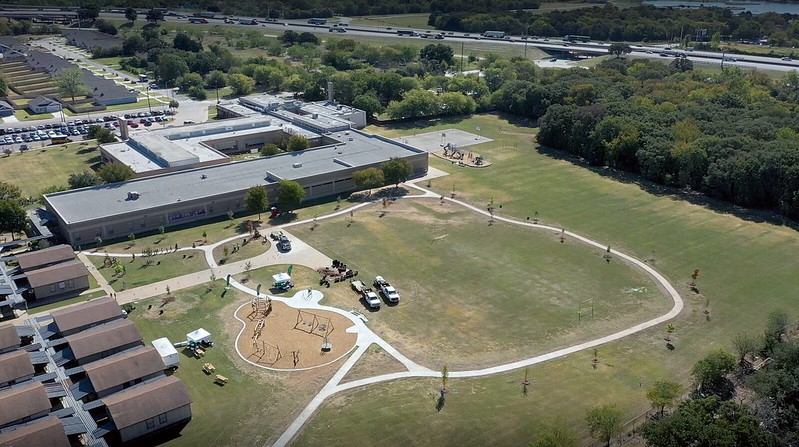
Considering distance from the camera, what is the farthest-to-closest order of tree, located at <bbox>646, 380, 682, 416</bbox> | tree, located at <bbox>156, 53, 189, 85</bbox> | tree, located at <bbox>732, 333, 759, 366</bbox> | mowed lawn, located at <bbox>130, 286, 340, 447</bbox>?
tree, located at <bbox>156, 53, 189, 85</bbox> < tree, located at <bbox>732, 333, 759, 366</bbox> < tree, located at <bbox>646, 380, 682, 416</bbox> < mowed lawn, located at <bbox>130, 286, 340, 447</bbox>

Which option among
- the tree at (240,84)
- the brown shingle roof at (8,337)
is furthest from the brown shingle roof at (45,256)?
the tree at (240,84)

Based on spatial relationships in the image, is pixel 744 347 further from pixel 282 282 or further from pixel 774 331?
pixel 282 282

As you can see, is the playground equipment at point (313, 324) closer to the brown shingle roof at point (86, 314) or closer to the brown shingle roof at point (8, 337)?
the brown shingle roof at point (86, 314)

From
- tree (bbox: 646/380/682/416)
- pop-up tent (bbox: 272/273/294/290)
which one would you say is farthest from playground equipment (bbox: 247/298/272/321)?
tree (bbox: 646/380/682/416)

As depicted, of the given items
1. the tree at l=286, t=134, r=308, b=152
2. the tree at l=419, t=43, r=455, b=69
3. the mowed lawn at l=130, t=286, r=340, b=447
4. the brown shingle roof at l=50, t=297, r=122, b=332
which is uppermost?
the tree at l=419, t=43, r=455, b=69

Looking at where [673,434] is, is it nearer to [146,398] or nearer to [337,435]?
[337,435]

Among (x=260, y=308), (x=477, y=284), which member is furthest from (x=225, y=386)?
(x=477, y=284)

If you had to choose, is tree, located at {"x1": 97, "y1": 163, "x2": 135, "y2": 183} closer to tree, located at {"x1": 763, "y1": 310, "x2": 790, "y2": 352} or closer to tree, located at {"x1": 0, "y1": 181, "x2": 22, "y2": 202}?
tree, located at {"x1": 0, "y1": 181, "x2": 22, "y2": 202}

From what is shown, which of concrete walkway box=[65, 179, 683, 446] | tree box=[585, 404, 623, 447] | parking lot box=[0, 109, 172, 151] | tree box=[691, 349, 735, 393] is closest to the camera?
tree box=[585, 404, 623, 447]
